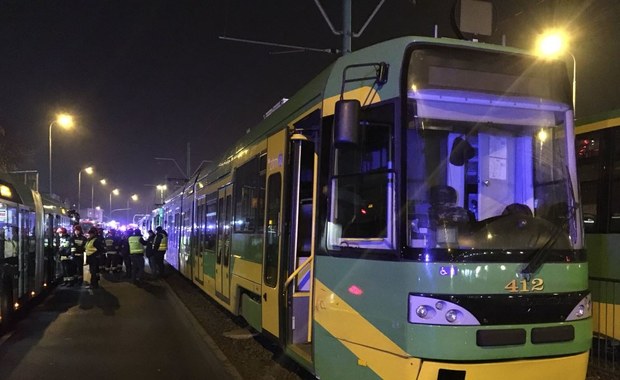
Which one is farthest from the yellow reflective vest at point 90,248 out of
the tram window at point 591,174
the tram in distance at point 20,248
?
the tram window at point 591,174

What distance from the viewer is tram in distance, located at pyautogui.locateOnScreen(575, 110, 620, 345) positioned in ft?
25.3

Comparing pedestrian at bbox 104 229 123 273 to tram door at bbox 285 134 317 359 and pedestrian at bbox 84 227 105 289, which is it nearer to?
pedestrian at bbox 84 227 105 289

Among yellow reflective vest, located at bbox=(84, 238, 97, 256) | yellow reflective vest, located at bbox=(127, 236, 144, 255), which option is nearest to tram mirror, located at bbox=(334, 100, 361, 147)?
yellow reflective vest, located at bbox=(84, 238, 97, 256)

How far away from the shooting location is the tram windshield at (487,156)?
14.8 ft

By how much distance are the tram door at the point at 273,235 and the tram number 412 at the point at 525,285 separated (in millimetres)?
2701

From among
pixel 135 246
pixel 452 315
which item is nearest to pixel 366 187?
pixel 452 315

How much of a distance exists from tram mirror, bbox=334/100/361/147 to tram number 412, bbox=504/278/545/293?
5.46ft

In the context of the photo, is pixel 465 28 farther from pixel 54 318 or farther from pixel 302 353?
pixel 54 318

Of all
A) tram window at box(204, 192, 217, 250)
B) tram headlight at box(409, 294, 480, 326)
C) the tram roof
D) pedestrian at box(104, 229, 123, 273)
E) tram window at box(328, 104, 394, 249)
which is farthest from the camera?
pedestrian at box(104, 229, 123, 273)

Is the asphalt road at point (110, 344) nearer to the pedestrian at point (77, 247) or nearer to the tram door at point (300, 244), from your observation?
the tram door at point (300, 244)

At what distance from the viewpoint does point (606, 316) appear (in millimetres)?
7820

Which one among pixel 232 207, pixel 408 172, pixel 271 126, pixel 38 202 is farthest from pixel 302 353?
pixel 38 202

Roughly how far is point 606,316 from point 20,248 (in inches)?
404

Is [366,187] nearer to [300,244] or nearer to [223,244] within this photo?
[300,244]
